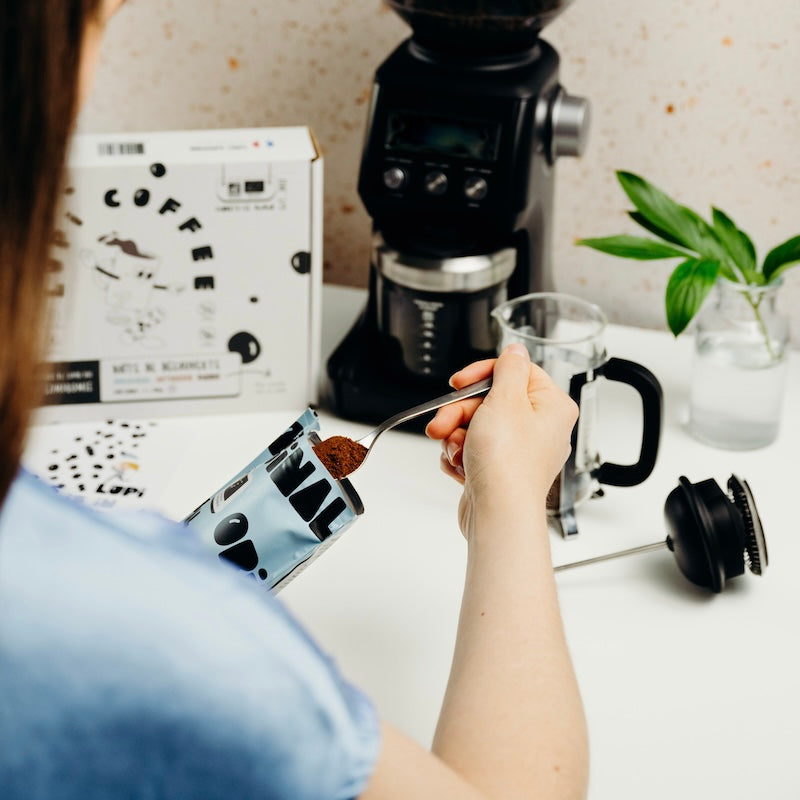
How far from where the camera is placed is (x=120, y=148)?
1.04m

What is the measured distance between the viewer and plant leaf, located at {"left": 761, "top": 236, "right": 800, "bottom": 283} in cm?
102

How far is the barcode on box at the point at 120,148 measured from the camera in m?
1.03

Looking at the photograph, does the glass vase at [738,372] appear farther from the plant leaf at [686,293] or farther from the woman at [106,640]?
the woman at [106,640]

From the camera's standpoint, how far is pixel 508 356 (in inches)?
33.2

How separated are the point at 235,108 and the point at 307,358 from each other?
0.45 metres

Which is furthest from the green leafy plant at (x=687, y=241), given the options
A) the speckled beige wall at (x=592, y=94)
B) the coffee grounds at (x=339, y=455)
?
the coffee grounds at (x=339, y=455)

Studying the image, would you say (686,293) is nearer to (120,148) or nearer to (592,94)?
(592,94)

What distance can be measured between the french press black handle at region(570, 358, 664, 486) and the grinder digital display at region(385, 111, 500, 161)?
25 centimetres

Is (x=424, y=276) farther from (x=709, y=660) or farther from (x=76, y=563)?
(x=76, y=563)

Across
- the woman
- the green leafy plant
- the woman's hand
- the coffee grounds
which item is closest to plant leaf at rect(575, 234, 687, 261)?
the green leafy plant

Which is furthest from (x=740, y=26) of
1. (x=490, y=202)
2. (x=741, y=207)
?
(x=490, y=202)

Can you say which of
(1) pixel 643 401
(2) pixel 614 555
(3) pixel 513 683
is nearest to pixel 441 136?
(1) pixel 643 401

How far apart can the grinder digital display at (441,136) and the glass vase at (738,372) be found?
0.27m

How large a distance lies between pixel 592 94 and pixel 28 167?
97 centimetres
